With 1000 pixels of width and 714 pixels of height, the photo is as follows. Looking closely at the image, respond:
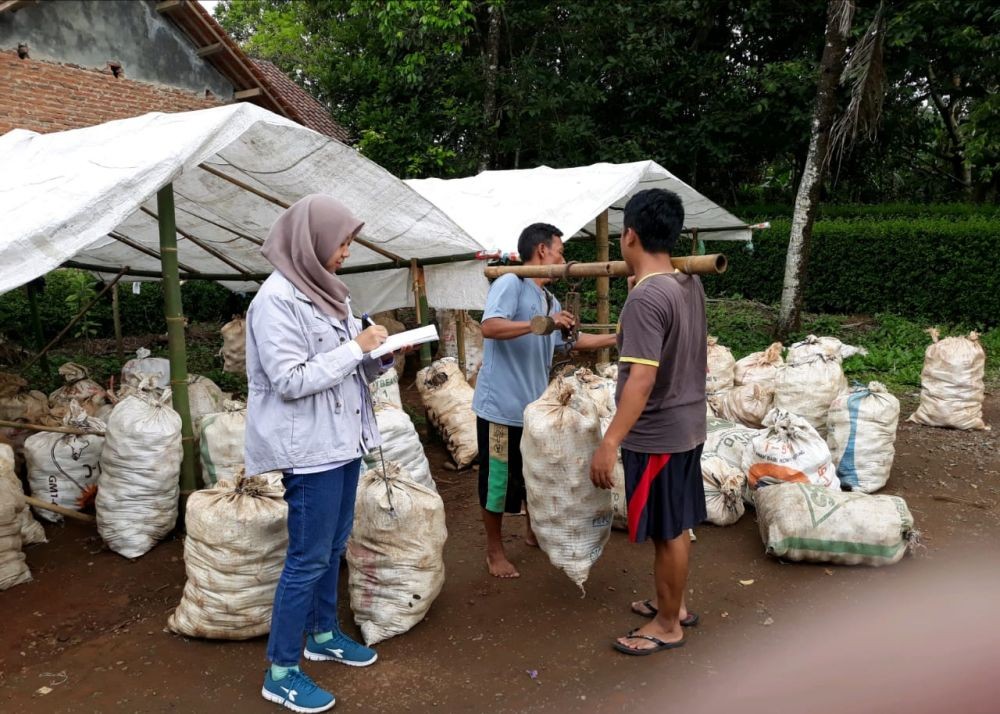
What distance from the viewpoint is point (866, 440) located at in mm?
4320

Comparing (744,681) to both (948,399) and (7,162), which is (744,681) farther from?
(7,162)

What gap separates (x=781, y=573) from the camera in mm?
3498

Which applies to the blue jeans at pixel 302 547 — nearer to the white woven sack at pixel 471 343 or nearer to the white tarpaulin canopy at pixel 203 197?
the white tarpaulin canopy at pixel 203 197

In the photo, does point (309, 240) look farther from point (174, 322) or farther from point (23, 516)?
point (23, 516)

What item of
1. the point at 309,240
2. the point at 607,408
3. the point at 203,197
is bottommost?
the point at 607,408

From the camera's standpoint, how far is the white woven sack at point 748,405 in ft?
16.5

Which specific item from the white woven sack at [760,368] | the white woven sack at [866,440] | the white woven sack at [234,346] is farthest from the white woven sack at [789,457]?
the white woven sack at [234,346]

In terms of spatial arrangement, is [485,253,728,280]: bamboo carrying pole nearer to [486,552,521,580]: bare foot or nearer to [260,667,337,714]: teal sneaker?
[486,552,521,580]: bare foot

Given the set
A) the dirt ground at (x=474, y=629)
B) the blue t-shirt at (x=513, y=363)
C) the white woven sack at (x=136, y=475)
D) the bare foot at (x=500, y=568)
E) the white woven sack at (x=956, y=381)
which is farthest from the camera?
the white woven sack at (x=956, y=381)

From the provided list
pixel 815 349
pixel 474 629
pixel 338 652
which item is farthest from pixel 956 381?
pixel 338 652

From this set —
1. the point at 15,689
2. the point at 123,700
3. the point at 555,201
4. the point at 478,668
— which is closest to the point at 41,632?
the point at 15,689

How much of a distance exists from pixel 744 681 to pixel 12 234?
10.4 feet

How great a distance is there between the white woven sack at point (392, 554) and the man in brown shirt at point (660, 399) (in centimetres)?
72

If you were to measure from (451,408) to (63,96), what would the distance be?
26.4ft
